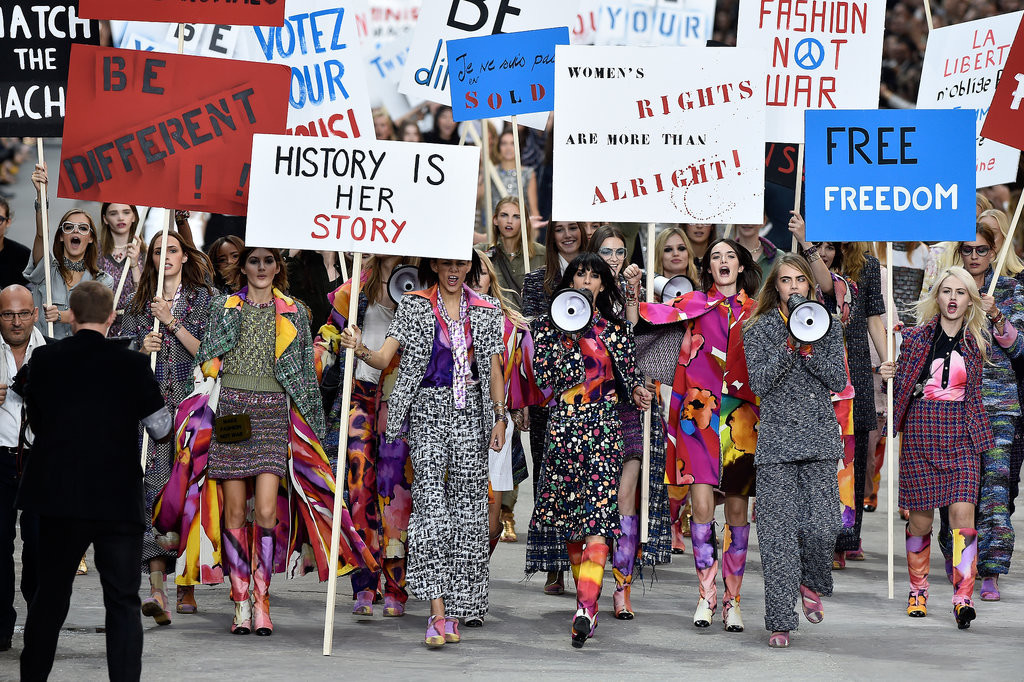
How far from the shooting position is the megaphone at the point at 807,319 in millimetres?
7691

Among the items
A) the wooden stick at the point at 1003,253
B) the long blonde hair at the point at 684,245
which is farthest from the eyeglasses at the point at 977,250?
the long blonde hair at the point at 684,245

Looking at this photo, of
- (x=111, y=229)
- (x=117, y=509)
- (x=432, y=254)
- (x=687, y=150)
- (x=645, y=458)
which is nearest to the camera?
(x=117, y=509)

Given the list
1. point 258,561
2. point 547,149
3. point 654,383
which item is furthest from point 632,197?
point 547,149

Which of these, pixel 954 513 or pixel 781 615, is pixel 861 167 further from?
pixel 781 615

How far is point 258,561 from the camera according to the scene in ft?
26.0

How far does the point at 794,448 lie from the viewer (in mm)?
7707

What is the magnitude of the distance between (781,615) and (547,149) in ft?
32.2

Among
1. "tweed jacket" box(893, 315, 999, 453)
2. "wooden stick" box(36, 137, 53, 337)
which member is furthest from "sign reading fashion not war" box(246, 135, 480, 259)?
"tweed jacket" box(893, 315, 999, 453)

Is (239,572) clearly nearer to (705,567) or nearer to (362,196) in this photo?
(362,196)

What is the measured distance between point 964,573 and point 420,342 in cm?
316

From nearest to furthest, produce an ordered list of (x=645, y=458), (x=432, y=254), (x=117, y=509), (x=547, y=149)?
(x=117, y=509) < (x=432, y=254) < (x=645, y=458) < (x=547, y=149)

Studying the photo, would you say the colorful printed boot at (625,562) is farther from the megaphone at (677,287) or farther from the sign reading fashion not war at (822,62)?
the sign reading fashion not war at (822,62)

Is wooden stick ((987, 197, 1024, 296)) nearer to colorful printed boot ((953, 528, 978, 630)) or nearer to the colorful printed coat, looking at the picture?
colorful printed boot ((953, 528, 978, 630))

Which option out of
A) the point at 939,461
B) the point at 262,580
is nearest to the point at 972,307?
the point at 939,461
